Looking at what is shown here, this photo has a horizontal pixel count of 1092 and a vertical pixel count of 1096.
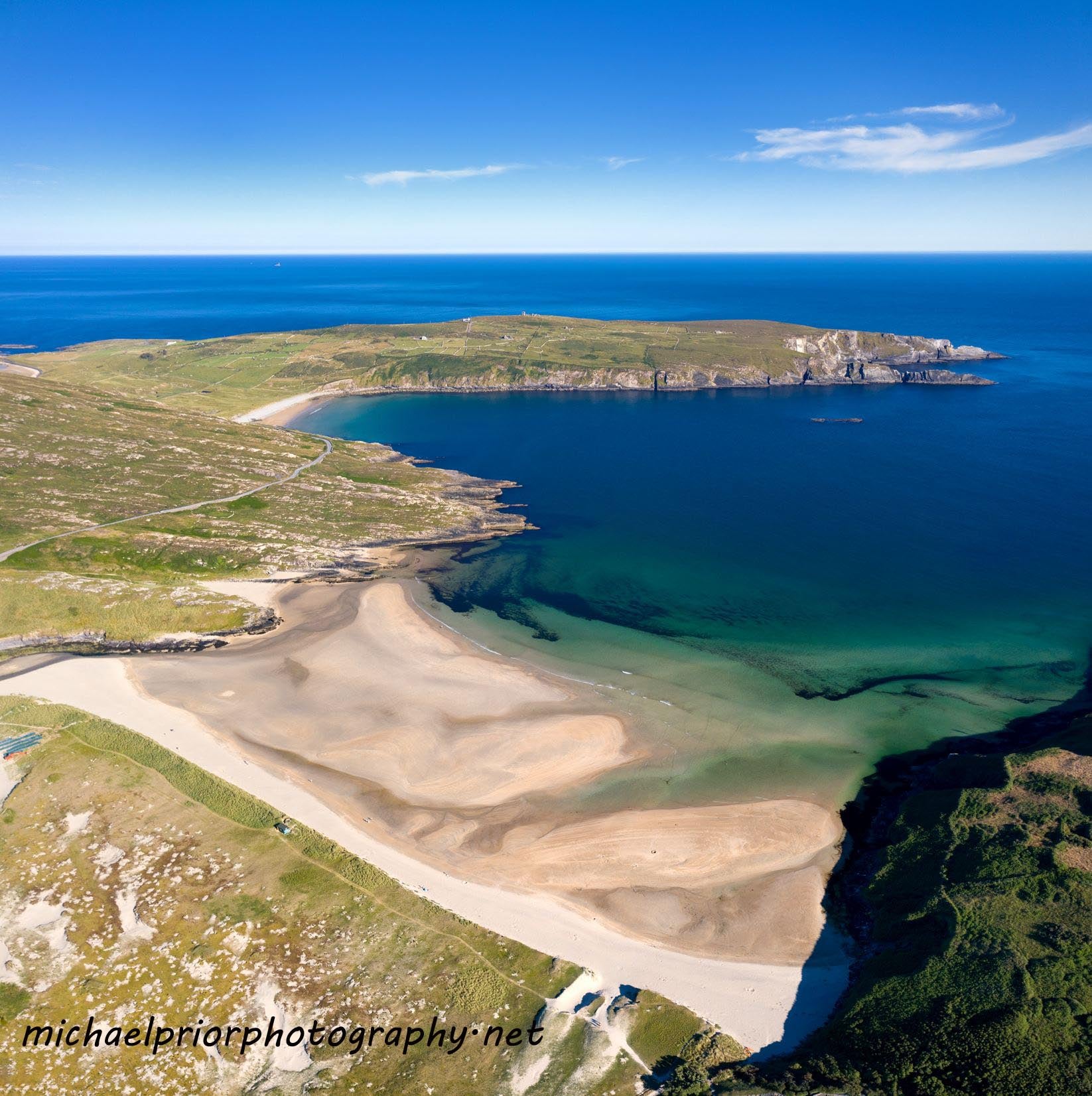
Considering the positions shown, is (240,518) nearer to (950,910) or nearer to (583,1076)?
(583,1076)

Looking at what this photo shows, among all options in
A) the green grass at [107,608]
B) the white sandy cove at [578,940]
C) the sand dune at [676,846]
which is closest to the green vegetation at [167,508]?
the green grass at [107,608]

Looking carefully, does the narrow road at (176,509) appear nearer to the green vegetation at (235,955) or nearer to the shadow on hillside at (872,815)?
the green vegetation at (235,955)

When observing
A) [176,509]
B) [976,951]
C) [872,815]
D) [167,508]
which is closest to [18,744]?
[176,509]

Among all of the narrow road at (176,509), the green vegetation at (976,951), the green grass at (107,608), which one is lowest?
the green vegetation at (976,951)

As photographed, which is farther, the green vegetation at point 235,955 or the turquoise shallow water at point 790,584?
the turquoise shallow water at point 790,584

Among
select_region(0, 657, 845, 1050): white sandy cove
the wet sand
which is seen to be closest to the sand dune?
the wet sand

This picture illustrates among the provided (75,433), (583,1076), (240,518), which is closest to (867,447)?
(240,518)

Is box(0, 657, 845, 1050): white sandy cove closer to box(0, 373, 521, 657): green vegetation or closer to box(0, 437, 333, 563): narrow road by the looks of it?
box(0, 373, 521, 657): green vegetation
